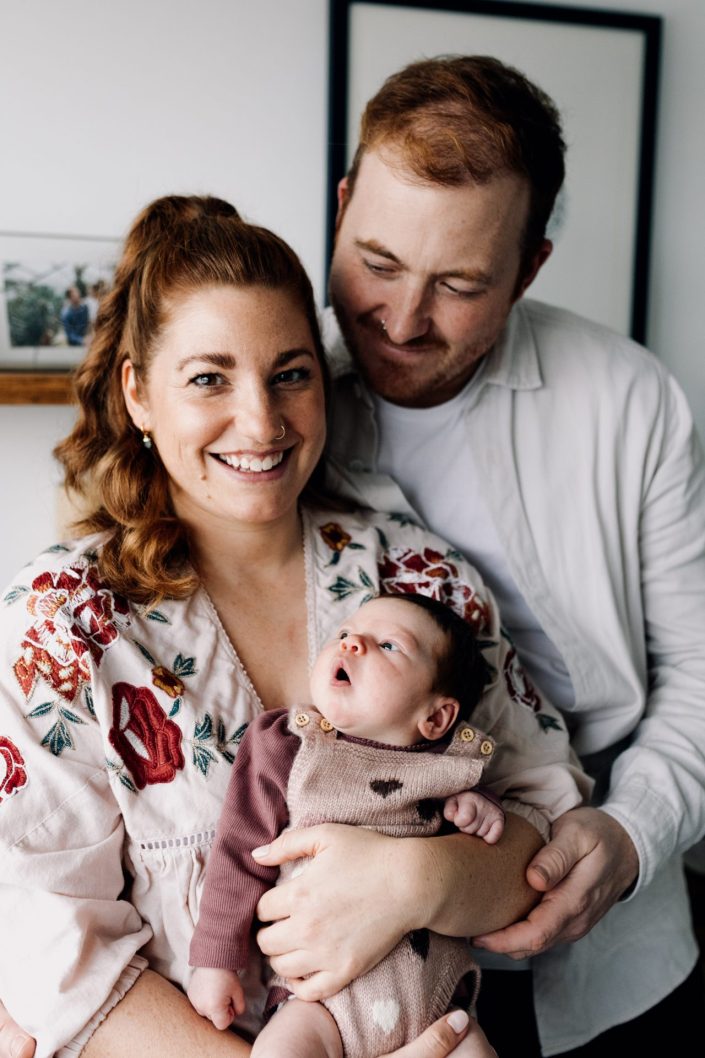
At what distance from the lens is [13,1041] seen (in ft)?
3.96

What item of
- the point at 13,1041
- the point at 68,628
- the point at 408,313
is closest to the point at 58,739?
the point at 68,628

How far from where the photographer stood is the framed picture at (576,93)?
250 centimetres

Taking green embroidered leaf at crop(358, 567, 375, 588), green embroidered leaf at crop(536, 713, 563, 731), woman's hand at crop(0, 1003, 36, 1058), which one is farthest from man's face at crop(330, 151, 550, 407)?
woman's hand at crop(0, 1003, 36, 1058)

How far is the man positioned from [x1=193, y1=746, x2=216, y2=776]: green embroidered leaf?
0.62 m

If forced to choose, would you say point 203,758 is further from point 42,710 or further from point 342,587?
point 342,587

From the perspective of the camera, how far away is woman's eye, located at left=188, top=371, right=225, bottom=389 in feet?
4.52

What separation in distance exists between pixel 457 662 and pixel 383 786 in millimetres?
207

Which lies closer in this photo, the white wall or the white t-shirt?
the white t-shirt

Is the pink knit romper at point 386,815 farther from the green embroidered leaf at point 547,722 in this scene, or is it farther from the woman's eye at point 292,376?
the woman's eye at point 292,376

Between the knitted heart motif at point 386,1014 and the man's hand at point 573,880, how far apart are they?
223 millimetres

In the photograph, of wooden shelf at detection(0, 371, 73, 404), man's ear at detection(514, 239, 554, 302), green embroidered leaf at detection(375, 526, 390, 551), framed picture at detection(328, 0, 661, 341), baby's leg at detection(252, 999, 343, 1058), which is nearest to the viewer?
baby's leg at detection(252, 999, 343, 1058)

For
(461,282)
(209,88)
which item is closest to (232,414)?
(461,282)

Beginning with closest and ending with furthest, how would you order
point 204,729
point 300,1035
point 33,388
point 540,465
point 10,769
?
1. point 300,1035
2. point 10,769
3. point 204,729
4. point 540,465
5. point 33,388

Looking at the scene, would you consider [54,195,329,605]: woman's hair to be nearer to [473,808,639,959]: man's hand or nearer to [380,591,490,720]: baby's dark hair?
[380,591,490,720]: baby's dark hair
